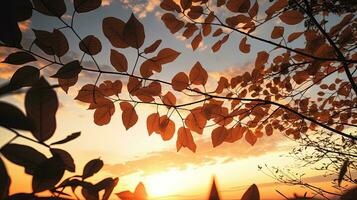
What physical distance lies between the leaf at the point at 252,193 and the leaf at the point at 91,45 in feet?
3.14

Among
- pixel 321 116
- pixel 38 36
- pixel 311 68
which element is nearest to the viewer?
pixel 38 36

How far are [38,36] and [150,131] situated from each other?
996 mm

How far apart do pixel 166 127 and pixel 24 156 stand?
1.42 meters

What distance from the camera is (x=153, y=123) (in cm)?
204

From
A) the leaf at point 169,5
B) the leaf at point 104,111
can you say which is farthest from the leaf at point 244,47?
the leaf at point 104,111

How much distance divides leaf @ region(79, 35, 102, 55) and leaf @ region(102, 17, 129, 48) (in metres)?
0.06

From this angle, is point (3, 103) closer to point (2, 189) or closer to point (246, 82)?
point (2, 189)

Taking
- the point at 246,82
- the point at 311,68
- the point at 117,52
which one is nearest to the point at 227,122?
the point at 311,68

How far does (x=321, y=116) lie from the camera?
4773 mm

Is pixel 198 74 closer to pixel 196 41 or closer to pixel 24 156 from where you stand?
pixel 196 41

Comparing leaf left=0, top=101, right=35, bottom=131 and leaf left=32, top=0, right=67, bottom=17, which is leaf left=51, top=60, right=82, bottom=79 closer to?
leaf left=32, top=0, right=67, bottom=17

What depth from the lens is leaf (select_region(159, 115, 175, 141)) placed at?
204 cm

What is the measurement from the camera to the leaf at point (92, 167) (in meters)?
0.79

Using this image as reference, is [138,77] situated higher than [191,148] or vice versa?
[138,77]
